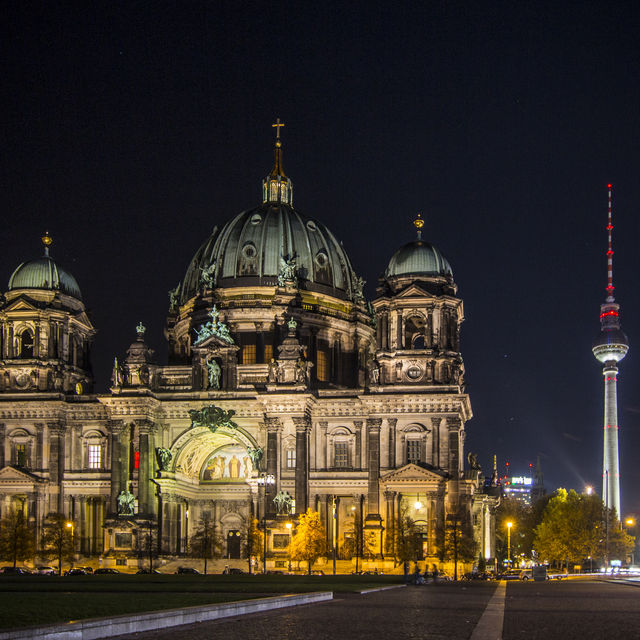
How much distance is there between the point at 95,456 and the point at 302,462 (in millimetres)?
20602

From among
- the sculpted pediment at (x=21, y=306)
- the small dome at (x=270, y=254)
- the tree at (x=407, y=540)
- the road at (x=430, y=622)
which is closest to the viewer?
the road at (x=430, y=622)

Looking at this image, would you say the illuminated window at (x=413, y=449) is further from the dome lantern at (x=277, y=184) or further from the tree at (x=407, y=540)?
the dome lantern at (x=277, y=184)

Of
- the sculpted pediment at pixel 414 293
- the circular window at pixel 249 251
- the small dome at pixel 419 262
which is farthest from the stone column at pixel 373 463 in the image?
the circular window at pixel 249 251

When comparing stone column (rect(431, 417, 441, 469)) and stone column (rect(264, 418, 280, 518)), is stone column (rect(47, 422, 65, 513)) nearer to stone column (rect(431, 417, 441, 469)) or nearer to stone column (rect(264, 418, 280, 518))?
stone column (rect(264, 418, 280, 518))

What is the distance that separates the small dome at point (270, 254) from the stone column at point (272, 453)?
Result: 21.5 meters

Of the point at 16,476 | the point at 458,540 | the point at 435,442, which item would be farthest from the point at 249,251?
the point at 458,540

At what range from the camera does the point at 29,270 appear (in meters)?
111

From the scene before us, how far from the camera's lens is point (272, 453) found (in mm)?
100812

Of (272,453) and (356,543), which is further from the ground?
(272,453)

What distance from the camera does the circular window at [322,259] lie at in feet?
399

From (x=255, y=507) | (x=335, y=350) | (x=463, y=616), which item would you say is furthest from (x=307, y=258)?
(x=463, y=616)

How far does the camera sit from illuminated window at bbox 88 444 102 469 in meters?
106

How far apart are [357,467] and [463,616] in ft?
224

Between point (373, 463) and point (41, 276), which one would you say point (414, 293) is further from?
point (41, 276)
